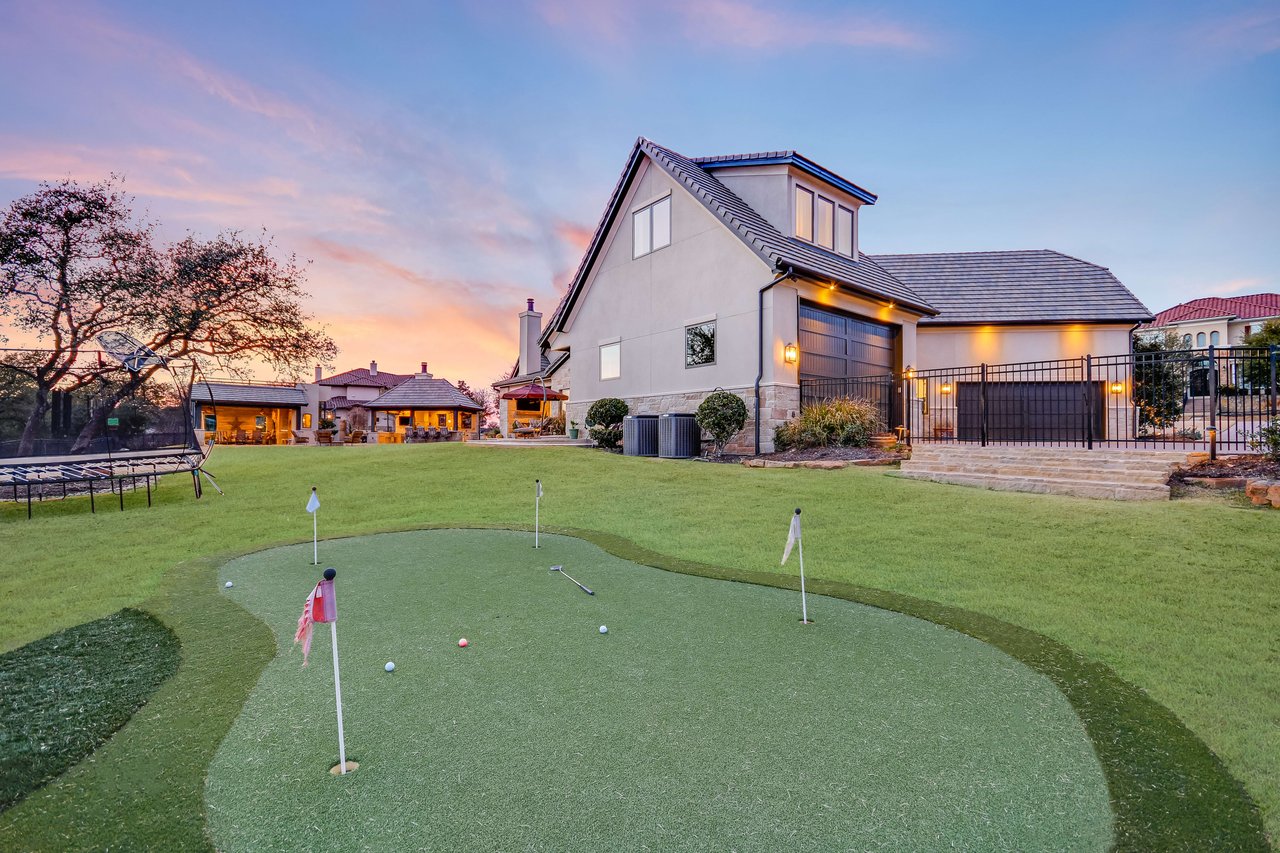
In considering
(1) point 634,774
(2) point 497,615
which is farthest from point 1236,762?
(2) point 497,615

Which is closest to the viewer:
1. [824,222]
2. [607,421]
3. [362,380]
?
[824,222]

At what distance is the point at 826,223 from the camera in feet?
54.8

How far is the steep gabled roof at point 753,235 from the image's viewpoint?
13.7 meters

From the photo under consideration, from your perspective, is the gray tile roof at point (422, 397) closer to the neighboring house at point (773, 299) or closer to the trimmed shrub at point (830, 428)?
the neighboring house at point (773, 299)

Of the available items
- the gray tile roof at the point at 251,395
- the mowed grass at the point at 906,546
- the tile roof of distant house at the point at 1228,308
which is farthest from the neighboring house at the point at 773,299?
the tile roof of distant house at the point at 1228,308

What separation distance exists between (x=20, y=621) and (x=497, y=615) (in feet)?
11.5

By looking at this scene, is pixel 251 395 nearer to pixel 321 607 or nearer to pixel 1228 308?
pixel 321 607

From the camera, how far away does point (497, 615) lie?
147 inches

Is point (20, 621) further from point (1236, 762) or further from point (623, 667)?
point (1236, 762)

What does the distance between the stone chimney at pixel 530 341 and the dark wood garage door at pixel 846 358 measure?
800 inches

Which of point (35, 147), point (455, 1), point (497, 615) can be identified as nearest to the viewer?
point (497, 615)

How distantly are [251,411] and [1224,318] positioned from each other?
278ft

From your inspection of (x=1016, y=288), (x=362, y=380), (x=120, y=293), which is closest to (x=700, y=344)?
(x=1016, y=288)

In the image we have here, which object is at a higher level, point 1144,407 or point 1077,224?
point 1077,224
